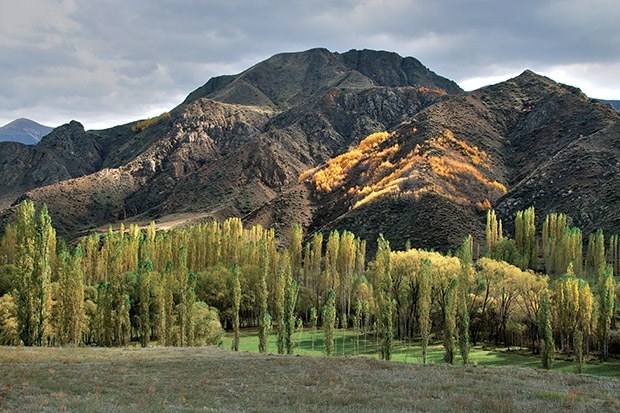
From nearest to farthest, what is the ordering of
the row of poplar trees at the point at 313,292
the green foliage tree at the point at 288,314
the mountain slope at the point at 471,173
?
the row of poplar trees at the point at 313,292 < the green foliage tree at the point at 288,314 < the mountain slope at the point at 471,173

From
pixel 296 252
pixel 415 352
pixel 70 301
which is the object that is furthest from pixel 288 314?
pixel 296 252

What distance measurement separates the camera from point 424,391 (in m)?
25.0

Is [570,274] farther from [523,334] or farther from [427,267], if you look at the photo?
Result: [427,267]

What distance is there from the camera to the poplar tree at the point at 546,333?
53.3m

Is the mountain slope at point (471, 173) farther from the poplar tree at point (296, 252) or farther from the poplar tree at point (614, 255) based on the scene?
the poplar tree at point (296, 252)

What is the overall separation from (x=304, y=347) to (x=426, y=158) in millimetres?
88150

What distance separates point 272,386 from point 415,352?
44.5 metres

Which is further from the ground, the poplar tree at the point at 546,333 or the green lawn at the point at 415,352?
the poplar tree at the point at 546,333

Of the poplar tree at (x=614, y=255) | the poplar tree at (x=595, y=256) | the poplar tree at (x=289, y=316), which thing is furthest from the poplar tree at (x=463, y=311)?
Result: the poplar tree at (x=614, y=255)

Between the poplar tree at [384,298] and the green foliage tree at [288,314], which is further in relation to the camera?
the green foliage tree at [288,314]

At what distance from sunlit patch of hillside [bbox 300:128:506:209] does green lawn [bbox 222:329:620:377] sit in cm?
6210

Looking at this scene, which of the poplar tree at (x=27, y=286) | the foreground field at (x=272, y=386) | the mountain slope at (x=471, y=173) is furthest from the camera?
the mountain slope at (x=471, y=173)

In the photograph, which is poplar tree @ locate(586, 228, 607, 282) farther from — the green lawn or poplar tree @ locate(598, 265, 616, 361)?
the green lawn

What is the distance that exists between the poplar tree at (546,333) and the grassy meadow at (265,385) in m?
21.9
